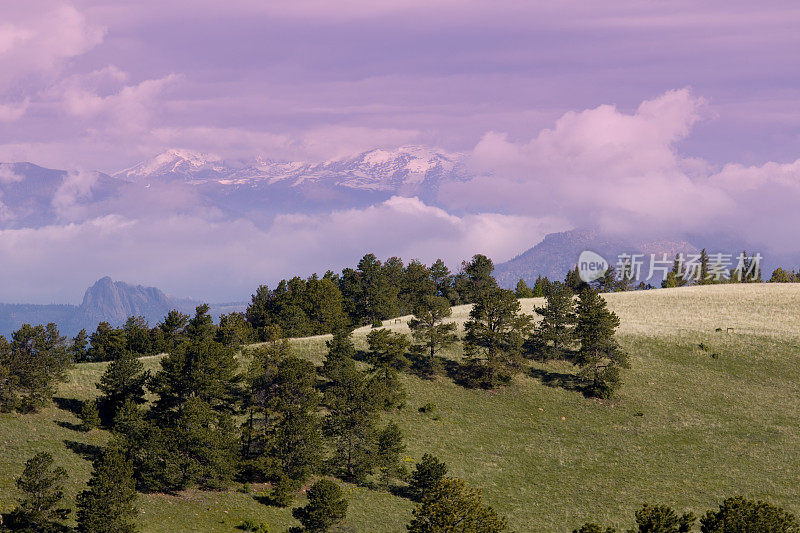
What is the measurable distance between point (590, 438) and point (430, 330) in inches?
1056

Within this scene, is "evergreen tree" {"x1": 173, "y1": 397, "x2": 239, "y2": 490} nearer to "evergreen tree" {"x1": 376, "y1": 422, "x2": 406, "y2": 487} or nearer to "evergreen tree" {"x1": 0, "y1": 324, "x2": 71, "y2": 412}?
"evergreen tree" {"x1": 376, "y1": 422, "x2": 406, "y2": 487}

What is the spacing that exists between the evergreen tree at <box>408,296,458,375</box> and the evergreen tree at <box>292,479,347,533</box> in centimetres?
4070

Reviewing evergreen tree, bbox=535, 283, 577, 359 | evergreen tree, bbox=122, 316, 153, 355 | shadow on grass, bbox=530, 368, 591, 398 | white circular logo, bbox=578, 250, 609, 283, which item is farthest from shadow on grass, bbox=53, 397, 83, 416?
white circular logo, bbox=578, 250, 609, 283

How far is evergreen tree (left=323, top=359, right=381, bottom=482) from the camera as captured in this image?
67.6 m

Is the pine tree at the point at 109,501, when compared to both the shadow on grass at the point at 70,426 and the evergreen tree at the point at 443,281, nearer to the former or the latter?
the shadow on grass at the point at 70,426

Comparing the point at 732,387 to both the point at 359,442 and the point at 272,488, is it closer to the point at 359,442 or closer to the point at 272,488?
the point at 359,442

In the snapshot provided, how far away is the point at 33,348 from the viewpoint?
7562 centimetres

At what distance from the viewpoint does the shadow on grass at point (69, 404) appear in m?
73.5

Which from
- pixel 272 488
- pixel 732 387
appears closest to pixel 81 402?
pixel 272 488

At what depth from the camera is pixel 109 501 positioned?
46.3 meters

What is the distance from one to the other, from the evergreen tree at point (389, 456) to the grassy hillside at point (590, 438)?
254 centimetres

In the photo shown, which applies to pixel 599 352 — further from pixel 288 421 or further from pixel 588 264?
pixel 588 264

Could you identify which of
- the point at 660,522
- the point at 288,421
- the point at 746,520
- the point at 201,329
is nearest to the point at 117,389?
the point at 288,421

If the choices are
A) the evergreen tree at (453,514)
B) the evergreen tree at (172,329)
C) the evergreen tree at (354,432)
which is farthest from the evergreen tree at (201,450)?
the evergreen tree at (172,329)
